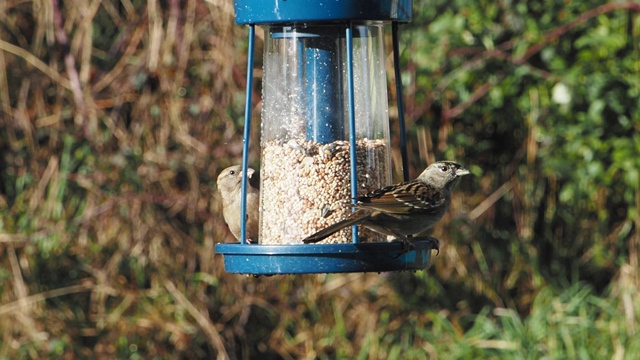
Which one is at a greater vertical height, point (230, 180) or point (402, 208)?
point (230, 180)

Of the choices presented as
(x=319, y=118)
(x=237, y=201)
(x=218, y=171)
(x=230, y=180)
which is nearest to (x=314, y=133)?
(x=319, y=118)

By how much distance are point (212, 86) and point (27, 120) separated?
143 centimetres

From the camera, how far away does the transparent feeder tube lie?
4.66 metres

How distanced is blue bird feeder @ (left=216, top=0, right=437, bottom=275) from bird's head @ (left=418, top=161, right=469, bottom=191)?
0.28 m

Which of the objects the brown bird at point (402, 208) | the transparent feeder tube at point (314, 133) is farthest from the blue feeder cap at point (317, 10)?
the brown bird at point (402, 208)

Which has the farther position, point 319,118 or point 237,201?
point 237,201

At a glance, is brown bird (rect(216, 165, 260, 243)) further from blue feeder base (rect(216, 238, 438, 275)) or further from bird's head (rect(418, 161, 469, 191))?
blue feeder base (rect(216, 238, 438, 275))

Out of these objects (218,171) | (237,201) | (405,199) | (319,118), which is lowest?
(405,199)

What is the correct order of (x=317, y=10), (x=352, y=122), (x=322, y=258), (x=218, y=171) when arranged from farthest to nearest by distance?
(x=218, y=171)
(x=352, y=122)
(x=317, y=10)
(x=322, y=258)

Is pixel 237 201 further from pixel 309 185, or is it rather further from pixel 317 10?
pixel 317 10

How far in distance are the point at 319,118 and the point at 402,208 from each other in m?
0.52

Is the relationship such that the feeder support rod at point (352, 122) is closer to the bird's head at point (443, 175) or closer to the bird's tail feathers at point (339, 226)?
the bird's tail feathers at point (339, 226)

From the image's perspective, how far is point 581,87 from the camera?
8.12m

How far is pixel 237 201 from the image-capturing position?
5.61 m
